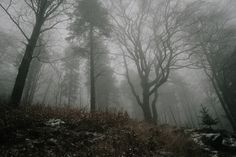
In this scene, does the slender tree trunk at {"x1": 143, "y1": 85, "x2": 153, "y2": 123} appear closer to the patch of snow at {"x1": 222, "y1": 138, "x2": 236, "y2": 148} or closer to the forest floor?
the patch of snow at {"x1": 222, "y1": 138, "x2": 236, "y2": 148}

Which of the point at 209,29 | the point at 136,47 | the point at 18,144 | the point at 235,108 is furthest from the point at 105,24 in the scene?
the point at 235,108

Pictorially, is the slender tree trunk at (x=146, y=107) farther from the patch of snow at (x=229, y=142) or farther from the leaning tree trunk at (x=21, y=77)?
the leaning tree trunk at (x=21, y=77)

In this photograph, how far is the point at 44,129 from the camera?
5227 millimetres

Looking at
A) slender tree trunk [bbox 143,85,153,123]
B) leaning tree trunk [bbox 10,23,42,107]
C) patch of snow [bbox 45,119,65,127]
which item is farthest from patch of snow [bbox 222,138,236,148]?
leaning tree trunk [bbox 10,23,42,107]

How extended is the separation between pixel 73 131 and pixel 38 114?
2.02m

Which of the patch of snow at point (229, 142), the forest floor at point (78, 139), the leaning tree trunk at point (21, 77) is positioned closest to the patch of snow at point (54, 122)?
the forest floor at point (78, 139)

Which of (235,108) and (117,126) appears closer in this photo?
(117,126)

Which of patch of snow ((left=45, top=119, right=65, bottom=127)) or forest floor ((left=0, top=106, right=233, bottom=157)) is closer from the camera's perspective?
forest floor ((left=0, top=106, right=233, bottom=157))

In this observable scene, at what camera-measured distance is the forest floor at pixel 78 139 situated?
13.3 feet

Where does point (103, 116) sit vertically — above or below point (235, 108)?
below

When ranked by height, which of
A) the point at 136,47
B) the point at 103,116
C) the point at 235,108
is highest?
the point at 136,47

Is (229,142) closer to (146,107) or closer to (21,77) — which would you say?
(146,107)

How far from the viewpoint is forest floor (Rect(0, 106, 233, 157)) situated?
405cm

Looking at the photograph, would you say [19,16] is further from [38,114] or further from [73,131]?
[73,131]
